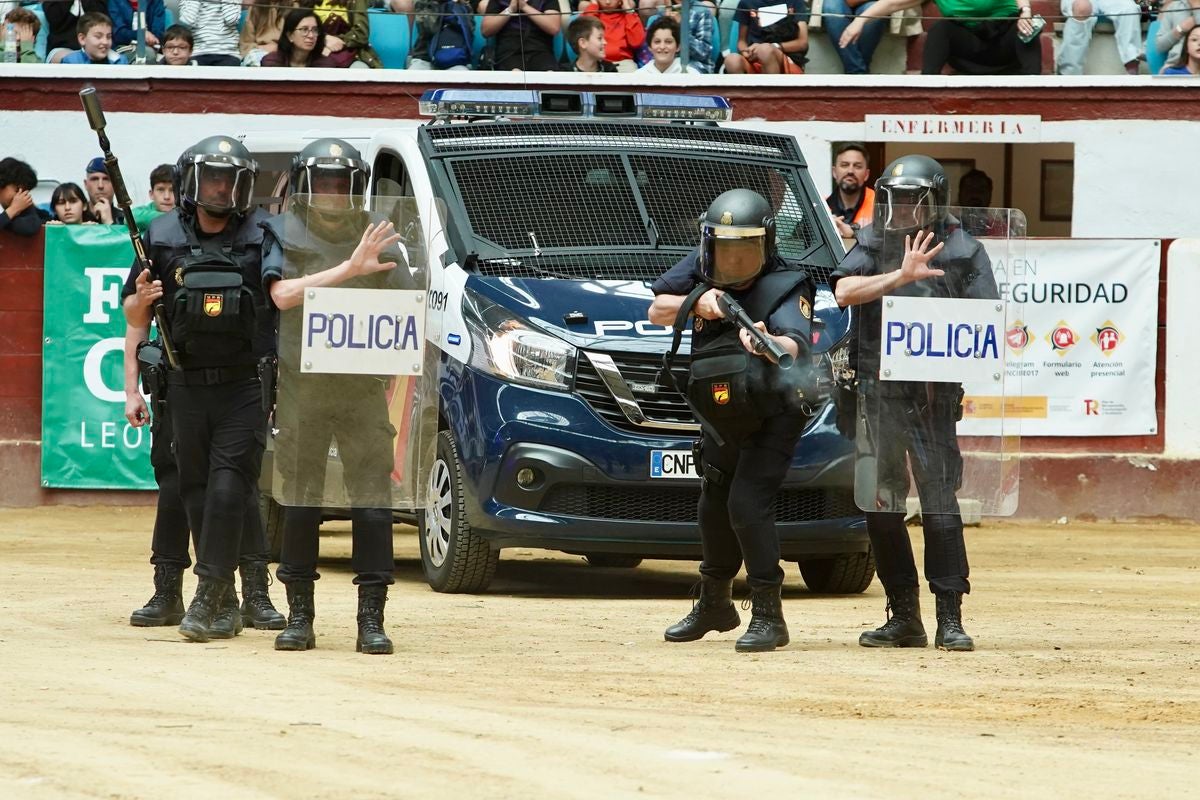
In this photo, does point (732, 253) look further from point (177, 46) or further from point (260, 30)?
point (260, 30)

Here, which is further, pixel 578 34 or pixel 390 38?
pixel 390 38

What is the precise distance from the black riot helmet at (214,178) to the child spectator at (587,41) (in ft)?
29.5

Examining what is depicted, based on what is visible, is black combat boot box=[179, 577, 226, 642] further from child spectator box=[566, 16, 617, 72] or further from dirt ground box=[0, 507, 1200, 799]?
child spectator box=[566, 16, 617, 72]

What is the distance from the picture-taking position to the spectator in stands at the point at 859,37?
18.1 meters

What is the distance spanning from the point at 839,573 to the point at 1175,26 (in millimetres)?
8182

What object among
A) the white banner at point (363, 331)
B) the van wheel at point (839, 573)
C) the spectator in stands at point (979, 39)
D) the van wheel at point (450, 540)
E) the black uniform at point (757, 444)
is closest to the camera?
the white banner at point (363, 331)

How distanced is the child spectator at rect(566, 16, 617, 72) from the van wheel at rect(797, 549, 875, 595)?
6854mm

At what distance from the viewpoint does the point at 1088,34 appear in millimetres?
18391

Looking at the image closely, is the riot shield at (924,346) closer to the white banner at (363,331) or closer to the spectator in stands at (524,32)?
the white banner at (363,331)

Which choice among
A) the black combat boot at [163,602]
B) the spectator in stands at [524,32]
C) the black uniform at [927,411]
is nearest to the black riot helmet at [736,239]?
the black uniform at [927,411]

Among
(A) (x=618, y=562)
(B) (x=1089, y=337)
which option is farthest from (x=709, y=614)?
(B) (x=1089, y=337)

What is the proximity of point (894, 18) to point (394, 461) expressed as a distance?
1072 cm

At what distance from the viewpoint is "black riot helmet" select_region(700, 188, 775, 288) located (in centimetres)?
879

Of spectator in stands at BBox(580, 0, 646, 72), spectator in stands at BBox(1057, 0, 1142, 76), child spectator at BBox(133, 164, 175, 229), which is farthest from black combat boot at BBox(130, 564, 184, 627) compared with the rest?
spectator in stands at BBox(1057, 0, 1142, 76)
